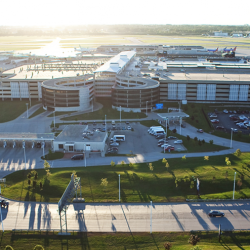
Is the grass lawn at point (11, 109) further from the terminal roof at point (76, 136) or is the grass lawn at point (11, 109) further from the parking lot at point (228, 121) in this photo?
the parking lot at point (228, 121)

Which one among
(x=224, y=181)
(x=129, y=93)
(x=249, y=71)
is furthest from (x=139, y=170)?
(x=249, y=71)

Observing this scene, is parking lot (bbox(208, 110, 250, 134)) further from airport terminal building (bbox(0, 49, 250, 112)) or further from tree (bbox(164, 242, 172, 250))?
tree (bbox(164, 242, 172, 250))

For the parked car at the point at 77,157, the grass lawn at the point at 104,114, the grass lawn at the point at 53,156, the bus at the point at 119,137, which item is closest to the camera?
the parked car at the point at 77,157

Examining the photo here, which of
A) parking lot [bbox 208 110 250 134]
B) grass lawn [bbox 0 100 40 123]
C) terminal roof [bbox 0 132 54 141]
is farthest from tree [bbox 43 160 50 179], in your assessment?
parking lot [bbox 208 110 250 134]

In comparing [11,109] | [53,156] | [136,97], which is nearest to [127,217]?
[53,156]

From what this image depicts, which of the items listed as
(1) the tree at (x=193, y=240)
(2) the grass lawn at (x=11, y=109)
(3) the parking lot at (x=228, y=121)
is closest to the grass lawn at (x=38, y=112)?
(2) the grass lawn at (x=11, y=109)

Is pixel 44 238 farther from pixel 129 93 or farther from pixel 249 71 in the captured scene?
→ pixel 249 71
